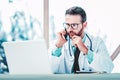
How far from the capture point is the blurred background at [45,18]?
7.86 ft

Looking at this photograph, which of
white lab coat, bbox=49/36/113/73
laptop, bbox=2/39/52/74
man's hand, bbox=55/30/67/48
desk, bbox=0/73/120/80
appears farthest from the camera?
man's hand, bbox=55/30/67/48

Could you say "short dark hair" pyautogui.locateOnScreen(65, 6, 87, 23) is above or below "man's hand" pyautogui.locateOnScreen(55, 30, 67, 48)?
above

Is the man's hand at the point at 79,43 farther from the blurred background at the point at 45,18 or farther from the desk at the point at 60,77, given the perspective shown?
the desk at the point at 60,77

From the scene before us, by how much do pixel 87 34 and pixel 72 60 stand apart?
1.02ft

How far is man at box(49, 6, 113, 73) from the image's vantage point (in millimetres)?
2227

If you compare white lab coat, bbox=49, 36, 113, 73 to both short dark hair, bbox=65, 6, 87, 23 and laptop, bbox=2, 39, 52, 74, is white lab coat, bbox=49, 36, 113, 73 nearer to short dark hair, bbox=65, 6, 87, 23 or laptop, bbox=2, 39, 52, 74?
short dark hair, bbox=65, 6, 87, 23

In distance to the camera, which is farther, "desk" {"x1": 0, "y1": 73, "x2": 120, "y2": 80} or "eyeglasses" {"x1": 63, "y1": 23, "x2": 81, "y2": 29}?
"eyeglasses" {"x1": 63, "y1": 23, "x2": 81, "y2": 29}

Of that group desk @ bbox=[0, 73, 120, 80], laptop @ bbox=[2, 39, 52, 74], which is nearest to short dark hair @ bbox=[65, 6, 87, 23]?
laptop @ bbox=[2, 39, 52, 74]

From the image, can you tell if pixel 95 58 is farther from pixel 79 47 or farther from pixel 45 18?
pixel 45 18

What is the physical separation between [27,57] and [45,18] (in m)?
1.31

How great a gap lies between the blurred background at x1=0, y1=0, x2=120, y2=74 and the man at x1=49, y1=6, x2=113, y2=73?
0.07 metres

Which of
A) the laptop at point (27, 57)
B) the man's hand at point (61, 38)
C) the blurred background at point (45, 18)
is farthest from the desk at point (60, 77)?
the blurred background at point (45, 18)

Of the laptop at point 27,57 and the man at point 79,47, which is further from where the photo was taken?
the man at point 79,47

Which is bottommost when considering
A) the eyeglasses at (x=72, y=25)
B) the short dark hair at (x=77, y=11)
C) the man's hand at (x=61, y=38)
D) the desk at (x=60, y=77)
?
the man's hand at (x=61, y=38)
